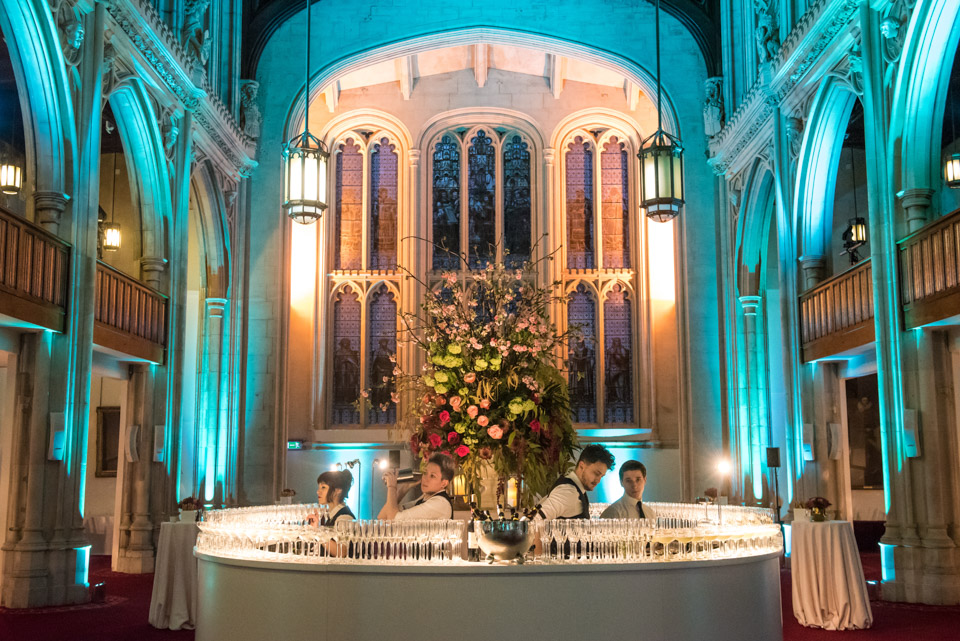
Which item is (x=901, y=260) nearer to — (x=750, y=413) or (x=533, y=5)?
(x=750, y=413)

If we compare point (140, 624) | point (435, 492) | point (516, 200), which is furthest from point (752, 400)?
point (435, 492)

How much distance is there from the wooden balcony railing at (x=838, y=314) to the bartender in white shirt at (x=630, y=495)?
540 cm

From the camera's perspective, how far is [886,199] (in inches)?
398

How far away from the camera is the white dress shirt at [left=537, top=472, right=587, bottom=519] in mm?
6117

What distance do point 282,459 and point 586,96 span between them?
26.5 feet

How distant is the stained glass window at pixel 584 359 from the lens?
17828 millimetres

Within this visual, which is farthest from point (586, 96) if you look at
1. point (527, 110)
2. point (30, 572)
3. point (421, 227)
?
point (30, 572)

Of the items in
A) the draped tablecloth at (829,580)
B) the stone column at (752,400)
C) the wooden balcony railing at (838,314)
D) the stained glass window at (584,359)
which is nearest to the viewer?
the draped tablecloth at (829,580)

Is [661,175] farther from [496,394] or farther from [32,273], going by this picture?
[32,273]

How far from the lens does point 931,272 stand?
30.7ft

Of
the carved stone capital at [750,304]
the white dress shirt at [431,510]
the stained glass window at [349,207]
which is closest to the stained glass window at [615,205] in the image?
the carved stone capital at [750,304]

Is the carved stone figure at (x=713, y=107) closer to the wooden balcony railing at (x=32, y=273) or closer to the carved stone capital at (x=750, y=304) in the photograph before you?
the carved stone capital at (x=750, y=304)

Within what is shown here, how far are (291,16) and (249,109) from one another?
1906 millimetres

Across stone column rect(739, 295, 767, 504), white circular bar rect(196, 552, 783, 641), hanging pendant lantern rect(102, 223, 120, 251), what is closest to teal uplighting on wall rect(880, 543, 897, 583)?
stone column rect(739, 295, 767, 504)
